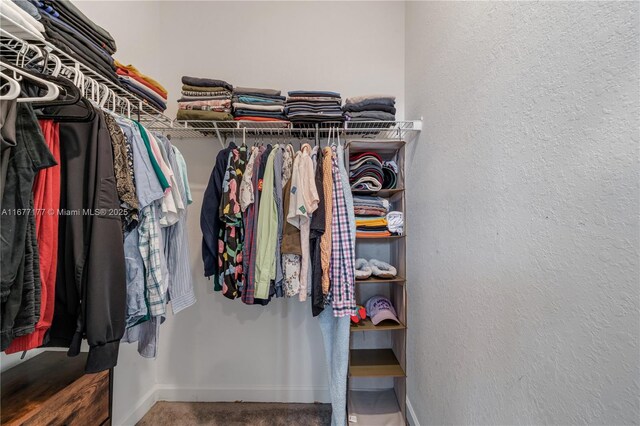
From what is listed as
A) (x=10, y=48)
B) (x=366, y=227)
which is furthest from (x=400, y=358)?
(x=10, y=48)

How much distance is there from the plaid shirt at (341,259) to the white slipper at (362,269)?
0.17 meters

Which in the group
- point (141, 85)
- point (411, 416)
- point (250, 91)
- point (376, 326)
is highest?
point (250, 91)

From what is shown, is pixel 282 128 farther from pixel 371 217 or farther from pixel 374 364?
pixel 374 364

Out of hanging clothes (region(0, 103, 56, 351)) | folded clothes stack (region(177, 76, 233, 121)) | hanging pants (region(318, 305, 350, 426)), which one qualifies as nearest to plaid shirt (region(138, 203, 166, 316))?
hanging clothes (region(0, 103, 56, 351))

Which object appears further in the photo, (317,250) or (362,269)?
(362,269)

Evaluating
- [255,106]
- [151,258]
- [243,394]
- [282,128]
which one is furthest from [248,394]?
[255,106]

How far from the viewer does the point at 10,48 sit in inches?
27.0

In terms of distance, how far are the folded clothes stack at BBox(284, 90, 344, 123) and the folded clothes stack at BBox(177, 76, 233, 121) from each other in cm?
38

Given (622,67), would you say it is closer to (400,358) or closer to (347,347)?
(347,347)

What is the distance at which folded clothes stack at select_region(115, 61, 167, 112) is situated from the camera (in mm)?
1051

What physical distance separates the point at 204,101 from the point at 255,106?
305 mm

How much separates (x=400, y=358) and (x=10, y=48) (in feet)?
7.10

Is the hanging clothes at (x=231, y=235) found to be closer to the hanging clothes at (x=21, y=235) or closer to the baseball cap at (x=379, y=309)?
the hanging clothes at (x=21, y=235)

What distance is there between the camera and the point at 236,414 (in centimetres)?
159
